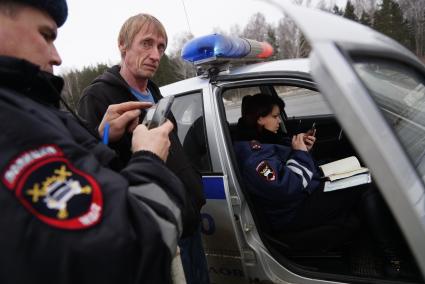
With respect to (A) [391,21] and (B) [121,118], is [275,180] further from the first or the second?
(A) [391,21]

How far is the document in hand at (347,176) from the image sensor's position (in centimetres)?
215

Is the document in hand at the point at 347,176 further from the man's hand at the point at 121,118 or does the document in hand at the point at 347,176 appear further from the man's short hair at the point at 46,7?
the man's short hair at the point at 46,7

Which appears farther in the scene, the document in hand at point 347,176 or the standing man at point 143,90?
the document in hand at point 347,176

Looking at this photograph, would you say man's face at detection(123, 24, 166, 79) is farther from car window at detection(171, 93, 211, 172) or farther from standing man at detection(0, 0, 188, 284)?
standing man at detection(0, 0, 188, 284)

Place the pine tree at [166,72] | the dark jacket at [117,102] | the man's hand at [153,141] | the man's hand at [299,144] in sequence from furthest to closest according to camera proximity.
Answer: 1. the pine tree at [166,72]
2. the man's hand at [299,144]
3. the dark jacket at [117,102]
4. the man's hand at [153,141]

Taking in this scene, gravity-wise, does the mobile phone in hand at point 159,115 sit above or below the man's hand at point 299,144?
above

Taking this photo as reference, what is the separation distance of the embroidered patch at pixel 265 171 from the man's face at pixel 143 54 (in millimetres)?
885

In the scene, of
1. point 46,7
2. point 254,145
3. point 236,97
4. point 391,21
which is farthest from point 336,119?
point 391,21

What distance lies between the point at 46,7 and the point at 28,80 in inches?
8.9

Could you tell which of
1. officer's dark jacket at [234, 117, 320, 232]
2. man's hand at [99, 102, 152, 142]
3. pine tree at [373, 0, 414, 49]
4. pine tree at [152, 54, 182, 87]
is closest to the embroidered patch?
officer's dark jacket at [234, 117, 320, 232]

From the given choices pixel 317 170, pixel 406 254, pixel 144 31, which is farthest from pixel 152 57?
pixel 406 254

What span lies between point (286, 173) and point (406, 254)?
0.79 metres

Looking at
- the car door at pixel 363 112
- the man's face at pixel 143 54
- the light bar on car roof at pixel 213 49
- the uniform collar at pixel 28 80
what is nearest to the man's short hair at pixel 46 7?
the uniform collar at pixel 28 80

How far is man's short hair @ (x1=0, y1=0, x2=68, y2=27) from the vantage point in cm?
87
